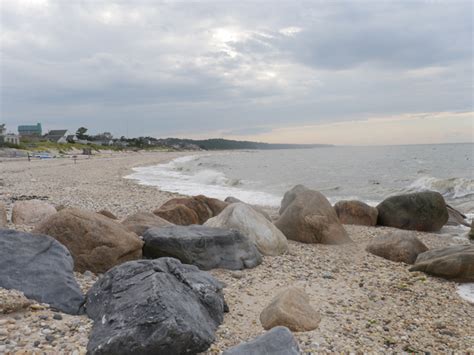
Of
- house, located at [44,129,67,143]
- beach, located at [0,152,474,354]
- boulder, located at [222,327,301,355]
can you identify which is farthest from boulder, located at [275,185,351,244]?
house, located at [44,129,67,143]

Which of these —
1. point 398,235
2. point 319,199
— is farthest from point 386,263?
point 319,199

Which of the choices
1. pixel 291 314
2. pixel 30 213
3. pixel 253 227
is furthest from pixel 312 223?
pixel 30 213

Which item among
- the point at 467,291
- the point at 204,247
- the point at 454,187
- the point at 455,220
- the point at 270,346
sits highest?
the point at 204,247

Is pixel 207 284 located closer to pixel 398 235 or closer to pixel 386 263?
pixel 386 263

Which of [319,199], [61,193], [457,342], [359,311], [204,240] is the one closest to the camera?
[457,342]

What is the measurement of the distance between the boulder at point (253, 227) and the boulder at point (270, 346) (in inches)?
132

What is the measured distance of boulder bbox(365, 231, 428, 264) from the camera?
7383 mm

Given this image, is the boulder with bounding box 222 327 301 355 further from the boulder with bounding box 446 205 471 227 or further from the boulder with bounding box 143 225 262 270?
the boulder with bounding box 446 205 471 227

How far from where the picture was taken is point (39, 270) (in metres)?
4.38

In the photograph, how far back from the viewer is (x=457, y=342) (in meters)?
4.29

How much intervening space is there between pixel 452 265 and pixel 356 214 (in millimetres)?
5349

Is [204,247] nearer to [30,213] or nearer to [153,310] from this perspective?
[153,310]

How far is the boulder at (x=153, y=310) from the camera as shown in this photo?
328 cm

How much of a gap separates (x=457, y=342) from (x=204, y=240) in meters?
3.37
